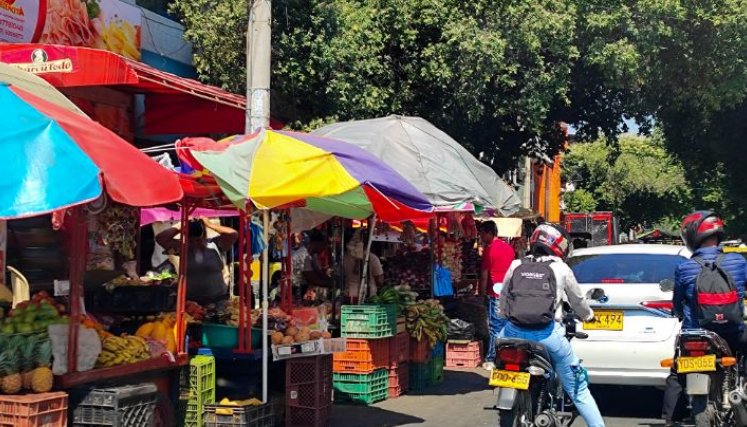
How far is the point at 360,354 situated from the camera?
9656mm

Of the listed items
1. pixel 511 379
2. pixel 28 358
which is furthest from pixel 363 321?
pixel 28 358

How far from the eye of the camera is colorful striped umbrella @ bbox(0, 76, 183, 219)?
16.4 ft

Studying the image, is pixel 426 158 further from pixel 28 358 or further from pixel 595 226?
pixel 595 226

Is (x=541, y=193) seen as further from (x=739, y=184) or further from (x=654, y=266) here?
(x=654, y=266)

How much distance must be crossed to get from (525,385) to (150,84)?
16.7ft

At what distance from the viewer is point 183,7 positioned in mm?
14531

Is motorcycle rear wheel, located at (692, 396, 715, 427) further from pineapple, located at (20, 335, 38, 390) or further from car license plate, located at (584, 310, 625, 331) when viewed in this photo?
pineapple, located at (20, 335, 38, 390)

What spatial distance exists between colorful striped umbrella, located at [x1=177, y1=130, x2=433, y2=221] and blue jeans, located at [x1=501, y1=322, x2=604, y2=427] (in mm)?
1761

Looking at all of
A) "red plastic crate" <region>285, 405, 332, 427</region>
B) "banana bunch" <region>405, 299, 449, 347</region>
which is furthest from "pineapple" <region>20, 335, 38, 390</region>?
"banana bunch" <region>405, 299, 449, 347</region>

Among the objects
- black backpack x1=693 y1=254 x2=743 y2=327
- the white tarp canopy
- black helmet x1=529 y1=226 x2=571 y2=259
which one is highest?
the white tarp canopy

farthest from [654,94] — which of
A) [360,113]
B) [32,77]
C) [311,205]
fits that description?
[32,77]

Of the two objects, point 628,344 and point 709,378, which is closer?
point 709,378

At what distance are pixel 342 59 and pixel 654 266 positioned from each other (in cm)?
605

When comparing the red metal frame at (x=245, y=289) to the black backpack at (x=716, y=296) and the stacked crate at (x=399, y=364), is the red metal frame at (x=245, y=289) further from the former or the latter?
the black backpack at (x=716, y=296)
